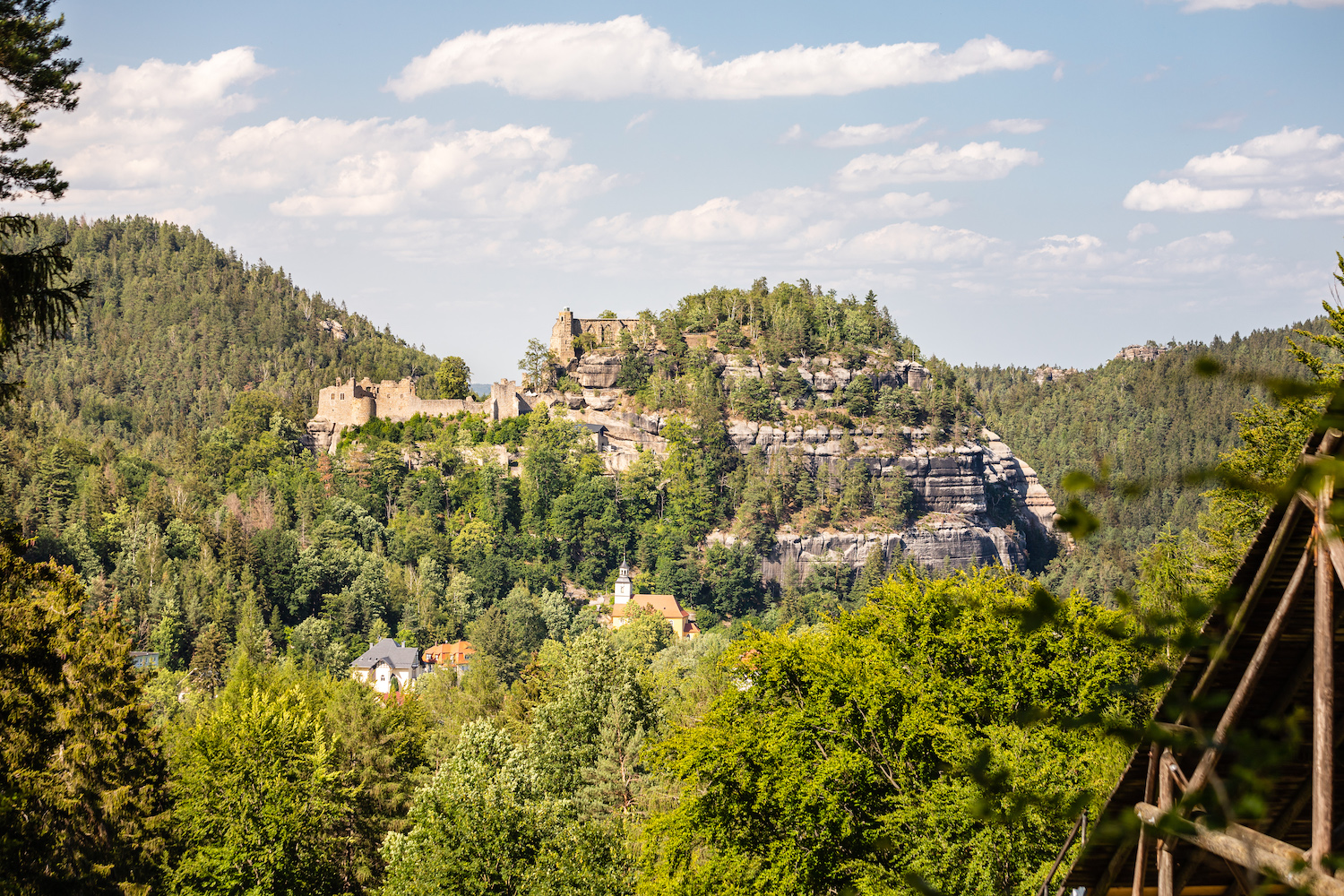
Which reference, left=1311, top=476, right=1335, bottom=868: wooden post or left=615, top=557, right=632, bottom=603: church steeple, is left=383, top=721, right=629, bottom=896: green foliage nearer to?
left=1311, top=476, right=1335, bottom=868: wooden post

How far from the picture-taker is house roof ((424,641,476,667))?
80938 millimetres

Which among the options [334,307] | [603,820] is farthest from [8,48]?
[334,307]

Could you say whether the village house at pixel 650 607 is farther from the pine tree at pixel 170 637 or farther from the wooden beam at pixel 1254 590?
the wooden beam at pixel 1254 590

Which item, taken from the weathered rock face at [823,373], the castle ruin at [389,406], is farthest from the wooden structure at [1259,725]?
the weathered rock face at [823,373]

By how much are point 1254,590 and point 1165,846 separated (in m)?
1.19

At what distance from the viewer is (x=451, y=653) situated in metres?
83.7

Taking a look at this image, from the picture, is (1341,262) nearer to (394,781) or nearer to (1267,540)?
(1267,540)

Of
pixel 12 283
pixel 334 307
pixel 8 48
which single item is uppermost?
pixel 334 307

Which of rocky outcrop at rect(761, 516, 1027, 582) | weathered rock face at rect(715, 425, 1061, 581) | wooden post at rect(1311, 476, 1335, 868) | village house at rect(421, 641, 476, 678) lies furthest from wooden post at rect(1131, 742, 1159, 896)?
weathered rock face at rect(715, 425, 1061, 581)

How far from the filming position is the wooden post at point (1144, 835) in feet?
15.6

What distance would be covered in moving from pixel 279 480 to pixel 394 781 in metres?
78.7

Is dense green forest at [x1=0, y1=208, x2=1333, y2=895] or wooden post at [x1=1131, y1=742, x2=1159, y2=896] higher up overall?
wooden post at [x1=1131, y1=742, x2=1159, y2=896]

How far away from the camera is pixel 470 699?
155ft

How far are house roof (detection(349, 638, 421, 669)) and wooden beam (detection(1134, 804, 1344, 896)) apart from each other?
78.7 meters
